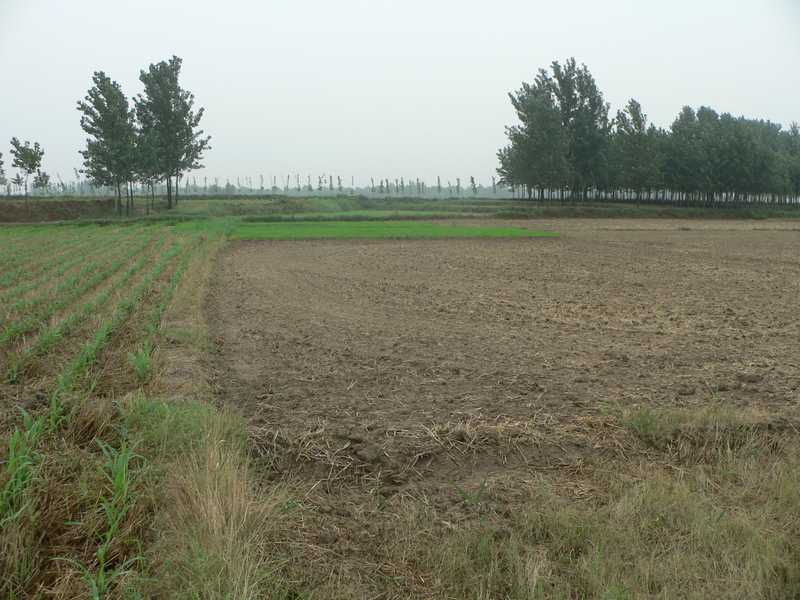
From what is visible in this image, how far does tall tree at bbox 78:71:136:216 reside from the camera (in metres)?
45.7

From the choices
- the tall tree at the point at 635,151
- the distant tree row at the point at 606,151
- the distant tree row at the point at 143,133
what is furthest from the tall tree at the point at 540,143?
the distant tree row at the point at 143,133

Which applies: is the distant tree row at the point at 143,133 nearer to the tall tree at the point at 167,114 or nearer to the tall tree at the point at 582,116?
the tall tree at the point at 167,114

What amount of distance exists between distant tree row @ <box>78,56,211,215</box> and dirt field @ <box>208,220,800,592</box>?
Answer: 36540 mm

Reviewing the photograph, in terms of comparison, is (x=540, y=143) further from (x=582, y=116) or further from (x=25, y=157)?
(x=25, y=157)

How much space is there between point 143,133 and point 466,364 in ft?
180

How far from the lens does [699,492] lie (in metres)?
3.88

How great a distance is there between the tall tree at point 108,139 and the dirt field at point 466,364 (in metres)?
36.0

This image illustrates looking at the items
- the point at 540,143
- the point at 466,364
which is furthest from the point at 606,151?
the point at 466,364

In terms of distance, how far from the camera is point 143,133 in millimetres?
53125

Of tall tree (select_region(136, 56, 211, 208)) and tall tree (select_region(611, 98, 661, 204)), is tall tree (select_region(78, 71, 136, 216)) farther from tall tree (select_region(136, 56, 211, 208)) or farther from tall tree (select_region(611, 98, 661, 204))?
tall tree (select_region(611, 98, 661, 204))

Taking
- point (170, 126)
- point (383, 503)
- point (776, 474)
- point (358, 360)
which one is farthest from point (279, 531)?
point (170, 126)

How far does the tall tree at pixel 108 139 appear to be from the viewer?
45656 mm

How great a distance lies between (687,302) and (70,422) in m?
11.3

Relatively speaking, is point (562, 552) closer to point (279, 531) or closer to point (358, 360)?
point (279, 531)
